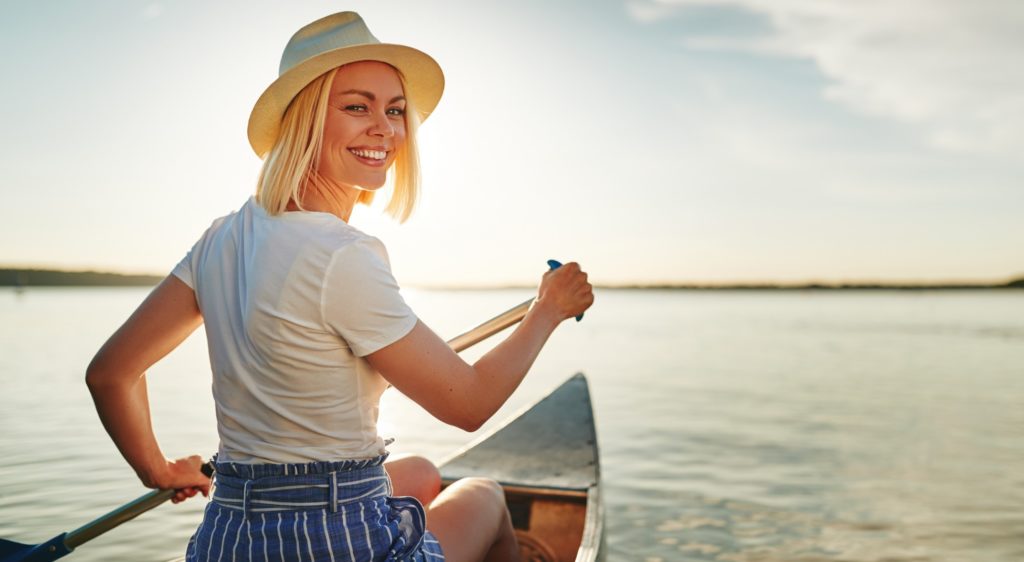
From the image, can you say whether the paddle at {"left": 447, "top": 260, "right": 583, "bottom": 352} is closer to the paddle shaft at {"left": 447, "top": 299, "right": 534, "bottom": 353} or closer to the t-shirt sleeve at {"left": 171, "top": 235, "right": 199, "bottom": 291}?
the paddle shaft at {"left": 447, "top": 299, "right": 534, "bottom": 353}

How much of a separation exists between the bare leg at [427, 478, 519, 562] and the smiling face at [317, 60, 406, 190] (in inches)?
40.1

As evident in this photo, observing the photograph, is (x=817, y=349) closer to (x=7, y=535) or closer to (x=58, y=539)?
(x=7, y=535)

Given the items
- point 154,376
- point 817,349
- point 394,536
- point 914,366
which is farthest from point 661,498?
point 817,349

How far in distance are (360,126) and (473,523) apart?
1.25 m

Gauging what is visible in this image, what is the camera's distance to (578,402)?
6.90 meters

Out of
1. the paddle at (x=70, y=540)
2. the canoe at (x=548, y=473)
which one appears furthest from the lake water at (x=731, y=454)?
the paddle at (x=70, y=540)

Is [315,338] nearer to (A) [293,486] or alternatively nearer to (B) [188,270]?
(A) [293,486]

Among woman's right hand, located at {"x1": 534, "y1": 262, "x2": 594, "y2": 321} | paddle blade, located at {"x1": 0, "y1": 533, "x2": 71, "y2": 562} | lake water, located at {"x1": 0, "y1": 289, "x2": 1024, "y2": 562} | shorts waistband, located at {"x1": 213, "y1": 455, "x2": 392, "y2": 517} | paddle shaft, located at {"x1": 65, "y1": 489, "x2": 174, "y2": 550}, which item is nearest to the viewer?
shorts waistband, located at {"x1": 213, "y1": 455, "x2": 392, "y2": 517}

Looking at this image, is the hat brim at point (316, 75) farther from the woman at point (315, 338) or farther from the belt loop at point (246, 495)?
the belt loop at point (246, 495)

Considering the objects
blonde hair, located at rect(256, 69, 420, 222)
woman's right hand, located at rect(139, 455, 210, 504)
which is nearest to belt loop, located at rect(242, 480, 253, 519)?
blonde hair, located at rect(256, 69, 420, 222)

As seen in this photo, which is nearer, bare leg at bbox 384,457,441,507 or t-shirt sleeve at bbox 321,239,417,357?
t-shirt sleeve at bbox 321,239,417,357

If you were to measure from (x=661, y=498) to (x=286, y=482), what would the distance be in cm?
720

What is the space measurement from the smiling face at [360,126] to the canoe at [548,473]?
2488 millimetres

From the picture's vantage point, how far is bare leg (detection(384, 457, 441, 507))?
280cm
